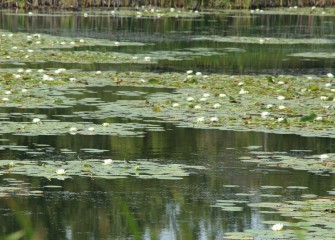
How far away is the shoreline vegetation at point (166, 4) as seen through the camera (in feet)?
113

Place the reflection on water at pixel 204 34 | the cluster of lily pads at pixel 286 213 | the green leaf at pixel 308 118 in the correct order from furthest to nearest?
the reflection on water at pixel 204 34
the green leaf at pixel 308 118
the cluster of lily pads at pixel 286 213

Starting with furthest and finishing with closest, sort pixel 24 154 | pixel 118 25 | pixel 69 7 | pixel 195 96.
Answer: pixel 69 7
pixel 118 25
pixel 195 96
pixel 24 154

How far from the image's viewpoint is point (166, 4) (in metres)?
37.5

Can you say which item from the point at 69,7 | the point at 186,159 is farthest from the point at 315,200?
the point at 69,7

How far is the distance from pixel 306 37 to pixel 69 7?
35.5 feet

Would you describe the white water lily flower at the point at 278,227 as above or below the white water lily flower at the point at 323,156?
above

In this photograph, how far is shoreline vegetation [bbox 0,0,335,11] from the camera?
3456 cm

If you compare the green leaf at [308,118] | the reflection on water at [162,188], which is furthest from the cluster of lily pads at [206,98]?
the reflection on water at [162,188]

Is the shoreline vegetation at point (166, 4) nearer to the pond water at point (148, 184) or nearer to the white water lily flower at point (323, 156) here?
the pond water at point (148, 184)

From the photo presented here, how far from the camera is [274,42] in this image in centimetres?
2578

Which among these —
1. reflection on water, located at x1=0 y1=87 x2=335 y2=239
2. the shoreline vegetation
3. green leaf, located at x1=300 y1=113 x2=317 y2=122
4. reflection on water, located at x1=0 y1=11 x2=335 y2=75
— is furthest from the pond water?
the shoreline vegetation

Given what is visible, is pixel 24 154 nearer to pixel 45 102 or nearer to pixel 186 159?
pixel 186 159

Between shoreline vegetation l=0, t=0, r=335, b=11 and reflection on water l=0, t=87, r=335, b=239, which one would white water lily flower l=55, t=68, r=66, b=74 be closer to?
reflection on water l=0, t=87, r=335, b=239

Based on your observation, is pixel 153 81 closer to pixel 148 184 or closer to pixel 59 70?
pixel 59 70
